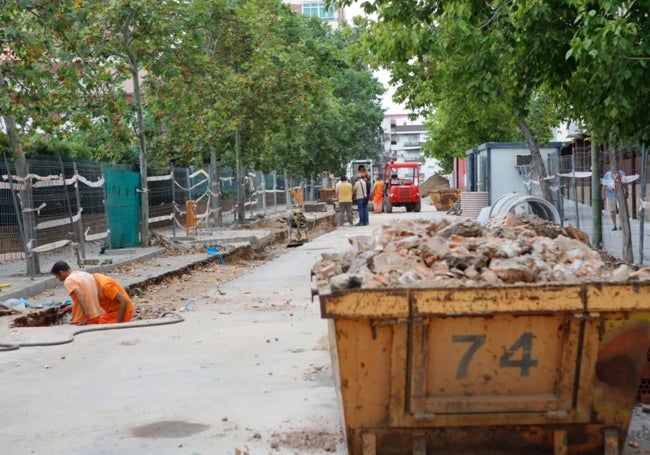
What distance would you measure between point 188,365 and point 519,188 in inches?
1056

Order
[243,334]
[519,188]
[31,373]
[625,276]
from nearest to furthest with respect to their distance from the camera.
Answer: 1. [625,276]
2. [31,373]
3. [243,334]
4. [519,188]

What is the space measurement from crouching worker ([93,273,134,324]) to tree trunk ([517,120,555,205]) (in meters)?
13.4

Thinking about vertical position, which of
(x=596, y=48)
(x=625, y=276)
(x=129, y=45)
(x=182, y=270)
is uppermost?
(x=129, y=45)

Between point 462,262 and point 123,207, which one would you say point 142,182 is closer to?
point 123,207

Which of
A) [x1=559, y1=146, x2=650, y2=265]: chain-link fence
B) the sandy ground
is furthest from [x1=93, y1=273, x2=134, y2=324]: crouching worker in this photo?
[x1=559, y1=146, x2=650, y2=265]: chain-link fence

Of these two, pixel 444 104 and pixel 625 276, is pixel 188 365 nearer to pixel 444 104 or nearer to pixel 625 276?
pixel 625 276

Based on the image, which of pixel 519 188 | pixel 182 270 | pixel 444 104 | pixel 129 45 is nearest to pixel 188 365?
pixel 182 270

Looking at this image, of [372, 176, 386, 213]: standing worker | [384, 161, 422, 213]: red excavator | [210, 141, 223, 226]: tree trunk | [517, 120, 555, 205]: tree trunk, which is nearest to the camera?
[517, 120, 555, 205]: tree trunk

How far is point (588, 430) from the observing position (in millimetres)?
5535

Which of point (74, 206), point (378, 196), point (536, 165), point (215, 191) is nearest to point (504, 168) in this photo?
point (536, 165)

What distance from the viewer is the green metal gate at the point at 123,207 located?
22.8m

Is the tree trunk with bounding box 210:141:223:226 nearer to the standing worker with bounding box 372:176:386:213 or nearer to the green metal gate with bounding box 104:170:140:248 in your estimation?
the green metal gate with bounding box 104:170:140:248

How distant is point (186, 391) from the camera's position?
25.6 feet

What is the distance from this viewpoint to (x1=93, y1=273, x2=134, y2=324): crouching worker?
1191 centimetres
